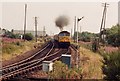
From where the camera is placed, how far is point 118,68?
54.5 feet

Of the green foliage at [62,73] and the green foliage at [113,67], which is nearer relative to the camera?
the green foliage at [113,67]

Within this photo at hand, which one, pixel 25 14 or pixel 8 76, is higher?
pixel 25 14

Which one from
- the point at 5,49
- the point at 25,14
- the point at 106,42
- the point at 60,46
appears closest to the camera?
the point at 5,49

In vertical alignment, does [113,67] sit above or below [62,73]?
above

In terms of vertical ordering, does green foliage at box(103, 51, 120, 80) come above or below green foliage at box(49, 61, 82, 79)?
above

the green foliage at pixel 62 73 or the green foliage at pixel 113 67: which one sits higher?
the green foliage at pixel 113 67

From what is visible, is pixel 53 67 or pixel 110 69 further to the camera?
pixel 53 67

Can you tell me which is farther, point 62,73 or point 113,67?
point 62,73

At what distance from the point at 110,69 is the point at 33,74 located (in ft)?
21.3

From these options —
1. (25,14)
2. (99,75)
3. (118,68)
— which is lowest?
(99,75)

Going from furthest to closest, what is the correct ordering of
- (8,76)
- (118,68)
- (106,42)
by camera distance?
(106,42) < (8,76) < (118,68)

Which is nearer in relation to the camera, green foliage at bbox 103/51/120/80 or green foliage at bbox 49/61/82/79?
green foliage at bbox 103/51/120/80

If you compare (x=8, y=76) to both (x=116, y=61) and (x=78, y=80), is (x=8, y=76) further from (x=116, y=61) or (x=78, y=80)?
(x=116, y=61)

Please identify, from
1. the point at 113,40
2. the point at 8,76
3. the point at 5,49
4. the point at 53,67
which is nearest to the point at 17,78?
the point at 8,76
